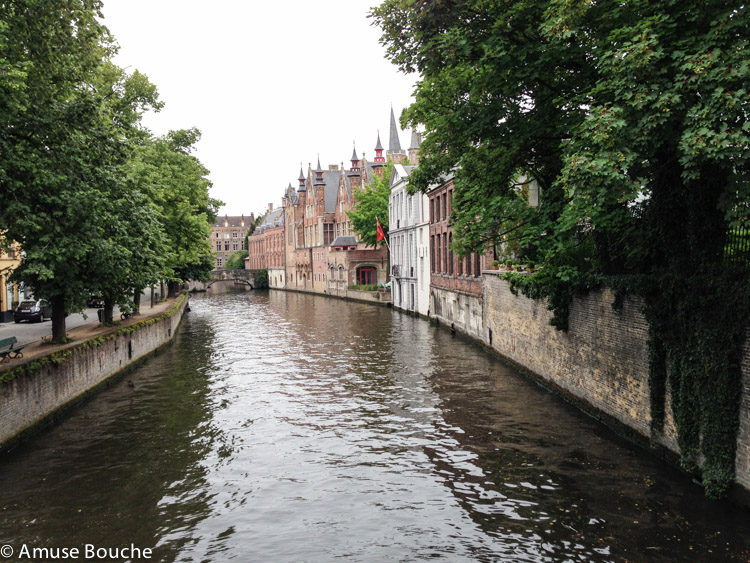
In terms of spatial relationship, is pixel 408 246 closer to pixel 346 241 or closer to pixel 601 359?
pixel 346 241

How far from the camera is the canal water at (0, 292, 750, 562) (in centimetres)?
898

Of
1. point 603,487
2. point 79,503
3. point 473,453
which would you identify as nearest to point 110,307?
point 79,503

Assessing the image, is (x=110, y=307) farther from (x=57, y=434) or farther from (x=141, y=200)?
(x=57, y=434)

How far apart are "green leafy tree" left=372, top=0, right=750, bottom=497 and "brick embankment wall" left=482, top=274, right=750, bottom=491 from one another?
348mm

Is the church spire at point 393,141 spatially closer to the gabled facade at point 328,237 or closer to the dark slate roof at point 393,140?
the dark slate roof at point 393,140

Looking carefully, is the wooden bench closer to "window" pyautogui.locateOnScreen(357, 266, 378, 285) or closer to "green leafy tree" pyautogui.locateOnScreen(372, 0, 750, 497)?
"green leafy tree" pyautogui.locateOnScreen(372, 0, 750, 497)

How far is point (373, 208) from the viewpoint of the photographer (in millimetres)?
58625

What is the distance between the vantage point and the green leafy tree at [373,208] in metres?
58.4

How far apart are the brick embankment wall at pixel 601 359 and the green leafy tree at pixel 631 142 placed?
1.14ft

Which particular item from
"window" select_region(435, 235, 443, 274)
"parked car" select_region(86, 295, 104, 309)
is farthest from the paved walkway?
"window" select_region(435, 235, 443, 274)

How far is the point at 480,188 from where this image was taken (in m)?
17.6

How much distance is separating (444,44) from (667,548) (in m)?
10.00

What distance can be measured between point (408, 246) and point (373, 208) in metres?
11.4

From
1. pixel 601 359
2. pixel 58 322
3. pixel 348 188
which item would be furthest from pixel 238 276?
pixel 601 359
